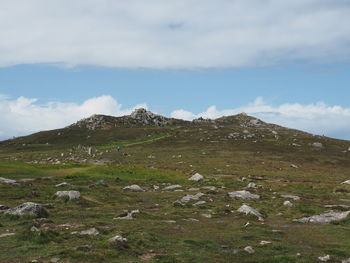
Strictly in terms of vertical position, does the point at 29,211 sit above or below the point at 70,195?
below

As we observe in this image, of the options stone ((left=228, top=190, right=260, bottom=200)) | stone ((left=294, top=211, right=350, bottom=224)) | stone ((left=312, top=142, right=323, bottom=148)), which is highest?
stone ((left=312, top=142, right=323, bottom=148))

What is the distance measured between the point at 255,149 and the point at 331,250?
114389 millimetres

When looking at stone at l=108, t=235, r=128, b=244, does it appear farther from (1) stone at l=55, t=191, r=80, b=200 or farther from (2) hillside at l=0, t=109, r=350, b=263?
(1) stone at l=55, t=191, r=80, b=200

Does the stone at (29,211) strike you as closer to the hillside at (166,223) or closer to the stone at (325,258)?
the hillside at (166,223)

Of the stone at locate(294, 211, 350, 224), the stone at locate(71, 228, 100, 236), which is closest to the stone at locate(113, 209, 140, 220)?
the stone at locate(71, 228, 100, 236)

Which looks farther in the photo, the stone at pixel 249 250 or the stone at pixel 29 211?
the stone at pixel 29 211

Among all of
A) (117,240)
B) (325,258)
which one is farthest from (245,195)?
(117,240)

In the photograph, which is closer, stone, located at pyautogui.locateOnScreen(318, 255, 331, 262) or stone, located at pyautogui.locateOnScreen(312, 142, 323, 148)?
stone, located at pyautogui.locateOnScreen(318, 255, 331, 262)

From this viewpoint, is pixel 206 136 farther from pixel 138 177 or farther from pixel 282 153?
pixel 138 177

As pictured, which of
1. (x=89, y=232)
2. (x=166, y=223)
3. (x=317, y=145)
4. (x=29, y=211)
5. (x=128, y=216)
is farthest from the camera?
(x=317, y=145)

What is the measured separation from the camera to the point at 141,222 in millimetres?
26297

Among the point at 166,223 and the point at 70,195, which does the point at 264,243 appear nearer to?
the point at 166,223

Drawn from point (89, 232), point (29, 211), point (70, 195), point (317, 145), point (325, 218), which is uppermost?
point (317, 145)

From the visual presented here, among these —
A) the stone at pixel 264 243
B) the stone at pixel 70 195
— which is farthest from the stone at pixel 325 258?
the stone at pixel 70 195
